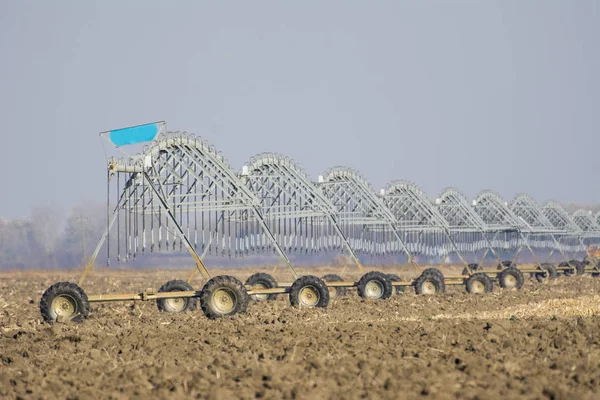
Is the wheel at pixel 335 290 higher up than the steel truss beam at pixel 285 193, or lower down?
lower down

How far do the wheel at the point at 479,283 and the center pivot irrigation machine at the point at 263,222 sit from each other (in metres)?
0.04

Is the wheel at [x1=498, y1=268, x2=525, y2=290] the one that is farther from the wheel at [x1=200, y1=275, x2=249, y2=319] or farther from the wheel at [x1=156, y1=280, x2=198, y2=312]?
the wheel at [x1=200, y1=275, x2=249, y2=319]

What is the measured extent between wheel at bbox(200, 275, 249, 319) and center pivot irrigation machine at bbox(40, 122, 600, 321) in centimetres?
2

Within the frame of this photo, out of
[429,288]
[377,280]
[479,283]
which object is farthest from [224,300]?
[479,283]

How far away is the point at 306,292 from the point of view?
979 inches

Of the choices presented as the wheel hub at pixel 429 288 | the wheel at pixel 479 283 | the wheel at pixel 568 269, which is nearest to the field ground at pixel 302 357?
the wheel hub at pixel 429 288

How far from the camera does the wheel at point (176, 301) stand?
24656 millimetres

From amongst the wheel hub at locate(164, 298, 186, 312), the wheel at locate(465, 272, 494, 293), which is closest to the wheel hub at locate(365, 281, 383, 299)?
the wheel hub at locate(164, 298, 186, 312)

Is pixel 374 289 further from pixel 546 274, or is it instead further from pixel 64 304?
pixel 546 274

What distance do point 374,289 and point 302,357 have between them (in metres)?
14.9

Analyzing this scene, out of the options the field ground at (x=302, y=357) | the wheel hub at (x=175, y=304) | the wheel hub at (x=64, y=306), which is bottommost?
the field ground at (x=302, y=357)

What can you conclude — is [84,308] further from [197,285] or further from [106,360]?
[197,285]

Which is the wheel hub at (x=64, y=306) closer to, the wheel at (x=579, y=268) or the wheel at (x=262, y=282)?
the wheel at (x=262, y=282)

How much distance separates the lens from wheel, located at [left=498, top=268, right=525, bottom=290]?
37.5 meters
